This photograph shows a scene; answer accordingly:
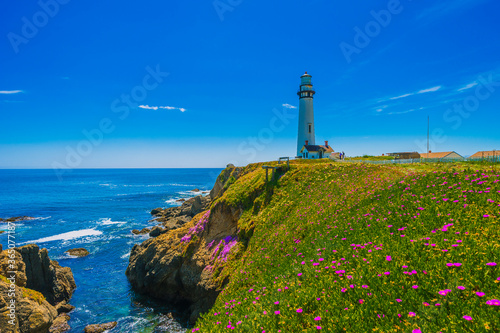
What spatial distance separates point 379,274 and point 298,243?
744 centimetres

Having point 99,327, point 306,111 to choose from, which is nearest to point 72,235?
point 99,327

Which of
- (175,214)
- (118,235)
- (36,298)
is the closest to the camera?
(36,298)

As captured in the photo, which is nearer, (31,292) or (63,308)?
(31,292)

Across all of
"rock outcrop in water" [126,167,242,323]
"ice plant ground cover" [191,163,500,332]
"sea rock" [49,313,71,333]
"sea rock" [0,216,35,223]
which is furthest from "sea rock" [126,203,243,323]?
"sea rock" [0,216,35,223]

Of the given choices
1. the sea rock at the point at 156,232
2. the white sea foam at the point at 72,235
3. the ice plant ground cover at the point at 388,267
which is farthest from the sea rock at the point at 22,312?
the white sea foam at the point at 72,235

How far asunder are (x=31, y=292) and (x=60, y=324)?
6.83 meters

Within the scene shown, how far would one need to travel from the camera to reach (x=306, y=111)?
59000 mm

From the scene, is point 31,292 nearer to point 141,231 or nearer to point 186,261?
point 186,261

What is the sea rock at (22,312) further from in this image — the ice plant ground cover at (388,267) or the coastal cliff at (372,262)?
the ice plant ground cover at (388,267)

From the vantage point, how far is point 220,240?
26672mm

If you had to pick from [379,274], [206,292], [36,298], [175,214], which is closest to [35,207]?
[175,214]

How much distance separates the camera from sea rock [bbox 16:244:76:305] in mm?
25312

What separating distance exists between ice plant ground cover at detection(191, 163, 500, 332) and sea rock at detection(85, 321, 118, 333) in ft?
50.3

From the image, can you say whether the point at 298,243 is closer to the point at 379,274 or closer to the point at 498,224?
the point at 379,274
